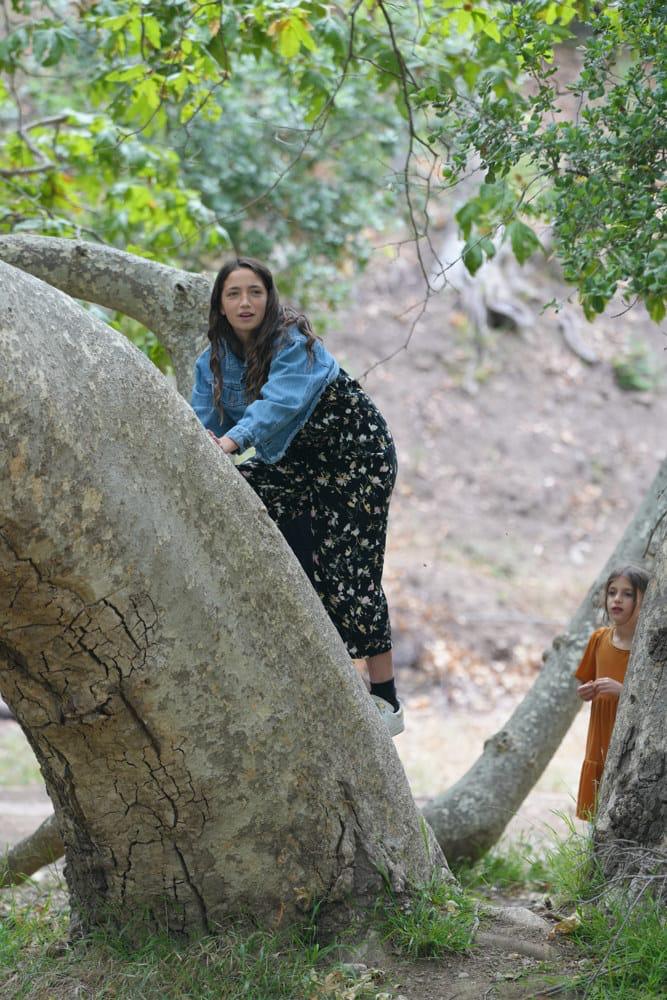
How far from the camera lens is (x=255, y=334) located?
3314 mm

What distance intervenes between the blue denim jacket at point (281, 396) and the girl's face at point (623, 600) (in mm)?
1298

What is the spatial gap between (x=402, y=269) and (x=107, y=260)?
14.1 meters

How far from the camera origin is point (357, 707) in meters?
2.94

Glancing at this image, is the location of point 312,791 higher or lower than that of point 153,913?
higher

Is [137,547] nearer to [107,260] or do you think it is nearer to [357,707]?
[357,707]

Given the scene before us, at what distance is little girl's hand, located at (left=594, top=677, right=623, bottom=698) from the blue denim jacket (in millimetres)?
1394

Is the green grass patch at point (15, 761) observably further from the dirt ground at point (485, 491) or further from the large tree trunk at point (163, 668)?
the large tree trunk at point (163, 668)

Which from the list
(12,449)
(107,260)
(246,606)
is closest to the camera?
(12,449)

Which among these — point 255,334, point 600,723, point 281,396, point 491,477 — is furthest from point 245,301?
point 491,477

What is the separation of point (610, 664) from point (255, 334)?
5.58 ft

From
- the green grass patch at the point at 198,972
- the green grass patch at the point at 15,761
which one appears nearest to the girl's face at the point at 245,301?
the green grass patch at the point at 198,972

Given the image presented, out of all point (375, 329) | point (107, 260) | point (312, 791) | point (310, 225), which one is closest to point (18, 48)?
point (107, 260)

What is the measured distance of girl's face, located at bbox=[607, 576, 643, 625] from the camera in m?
3.73

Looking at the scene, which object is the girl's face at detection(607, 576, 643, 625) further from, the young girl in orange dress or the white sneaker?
the white sneaker
